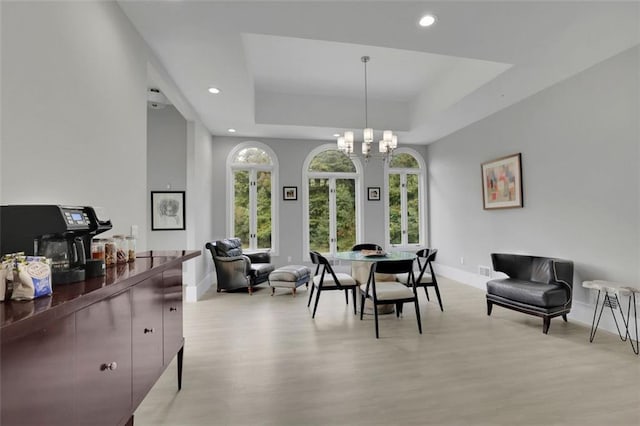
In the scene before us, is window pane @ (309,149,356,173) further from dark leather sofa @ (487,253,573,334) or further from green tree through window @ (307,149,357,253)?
dark leather sofa @ (487,253,573,334)

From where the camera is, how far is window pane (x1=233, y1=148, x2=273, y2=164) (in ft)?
20.4

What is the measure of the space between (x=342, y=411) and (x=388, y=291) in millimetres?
1501

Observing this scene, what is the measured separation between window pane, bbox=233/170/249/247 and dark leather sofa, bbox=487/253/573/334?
14.4 ft

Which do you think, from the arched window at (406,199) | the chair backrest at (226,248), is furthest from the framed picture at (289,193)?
the arched window at (406,199)

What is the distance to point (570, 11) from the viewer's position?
2.55 meters

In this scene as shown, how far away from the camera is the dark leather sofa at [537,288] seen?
3.28 meters

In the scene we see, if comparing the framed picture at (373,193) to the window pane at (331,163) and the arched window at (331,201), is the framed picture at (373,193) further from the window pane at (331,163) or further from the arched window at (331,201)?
the window pane at (331,163)

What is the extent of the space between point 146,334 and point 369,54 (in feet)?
13.2

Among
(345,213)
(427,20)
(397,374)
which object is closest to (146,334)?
(397,374)

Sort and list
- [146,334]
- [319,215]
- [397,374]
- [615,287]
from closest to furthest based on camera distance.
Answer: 1. [146,334]
2. [397,374]
3. [615,287]
4. [319,215]

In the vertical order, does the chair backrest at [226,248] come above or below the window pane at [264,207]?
below

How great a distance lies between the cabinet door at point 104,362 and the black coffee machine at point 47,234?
18 centimetres

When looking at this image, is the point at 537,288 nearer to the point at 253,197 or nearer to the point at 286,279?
the point at 286,279

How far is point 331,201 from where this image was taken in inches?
260
